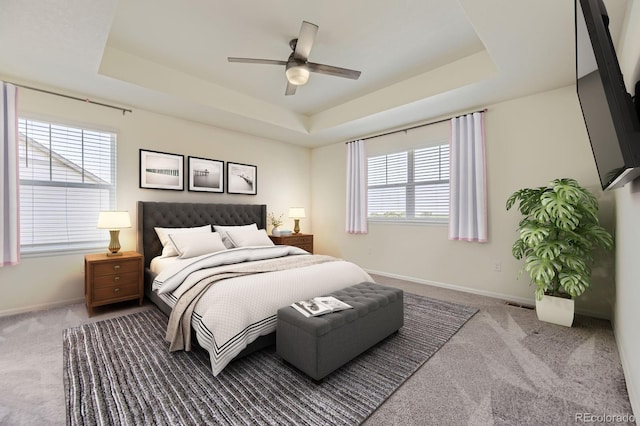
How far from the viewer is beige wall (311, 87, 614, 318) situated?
306cm

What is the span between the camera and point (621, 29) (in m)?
2.16

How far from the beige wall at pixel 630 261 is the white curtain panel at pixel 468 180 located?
4.62 ft

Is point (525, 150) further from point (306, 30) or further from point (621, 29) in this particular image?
point (306, 30)

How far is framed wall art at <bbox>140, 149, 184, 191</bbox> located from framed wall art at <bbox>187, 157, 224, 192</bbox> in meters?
0.14

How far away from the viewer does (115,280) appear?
3.13m

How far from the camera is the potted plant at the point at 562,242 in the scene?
261cm

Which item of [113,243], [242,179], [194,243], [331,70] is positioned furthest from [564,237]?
[113,243]

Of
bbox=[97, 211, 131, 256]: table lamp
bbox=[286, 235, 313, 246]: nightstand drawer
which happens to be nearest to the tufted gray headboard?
bbox=[97, 211, 131, 256]: table lamp

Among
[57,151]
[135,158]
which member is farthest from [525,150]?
[57,151]

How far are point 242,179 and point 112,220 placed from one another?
2104 mm

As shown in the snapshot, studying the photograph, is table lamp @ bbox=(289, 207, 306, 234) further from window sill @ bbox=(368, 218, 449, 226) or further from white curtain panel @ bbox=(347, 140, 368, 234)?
window sill @ bbox=(368, 218, 449, 226)

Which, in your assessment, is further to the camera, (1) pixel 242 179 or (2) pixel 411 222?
(1) pixel 242 179

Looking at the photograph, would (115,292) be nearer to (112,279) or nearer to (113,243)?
(112,279)

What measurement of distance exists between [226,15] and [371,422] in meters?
3.26
